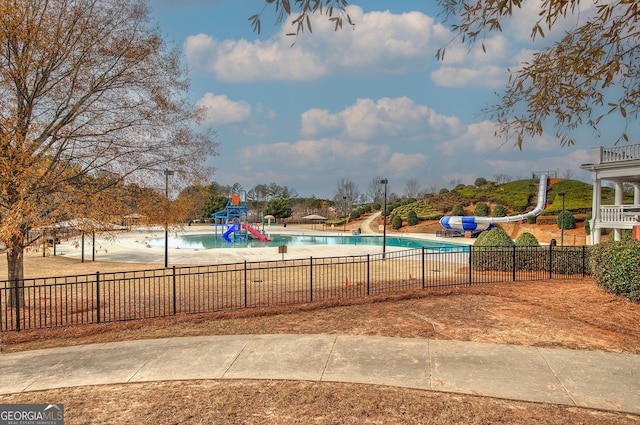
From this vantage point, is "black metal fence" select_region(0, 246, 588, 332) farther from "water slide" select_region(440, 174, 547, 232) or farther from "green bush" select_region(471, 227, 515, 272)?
"water slide" select_region(440, 174, 547, 232)

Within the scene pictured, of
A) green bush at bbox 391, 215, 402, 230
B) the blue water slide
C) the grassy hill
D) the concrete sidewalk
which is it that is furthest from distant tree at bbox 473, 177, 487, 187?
the concrete sidewalk

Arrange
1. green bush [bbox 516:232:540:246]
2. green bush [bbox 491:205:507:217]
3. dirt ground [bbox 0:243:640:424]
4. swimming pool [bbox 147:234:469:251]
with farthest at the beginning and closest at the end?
green bush [bbox 491:205:507:217] < swimming pool [bbox 147:234:469:251] < green bush [bbox 516:232:540:246] < dirt ground [bbox 0:243:640:424]

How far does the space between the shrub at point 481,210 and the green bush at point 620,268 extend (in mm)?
43180

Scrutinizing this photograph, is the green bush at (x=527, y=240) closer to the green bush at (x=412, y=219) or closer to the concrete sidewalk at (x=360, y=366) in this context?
the concrete sidewalk at (x=360, y=366)

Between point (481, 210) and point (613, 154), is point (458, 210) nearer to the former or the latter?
point (481, 210)

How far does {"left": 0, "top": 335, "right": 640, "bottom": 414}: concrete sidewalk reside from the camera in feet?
17.9

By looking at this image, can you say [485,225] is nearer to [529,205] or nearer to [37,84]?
[529,205]

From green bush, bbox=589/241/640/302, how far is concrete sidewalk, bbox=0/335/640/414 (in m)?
4.49

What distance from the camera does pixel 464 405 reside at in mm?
4910

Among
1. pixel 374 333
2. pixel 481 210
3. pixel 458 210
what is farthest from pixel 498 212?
pixel 374 333

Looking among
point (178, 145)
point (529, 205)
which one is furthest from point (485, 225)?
point (178, 145)

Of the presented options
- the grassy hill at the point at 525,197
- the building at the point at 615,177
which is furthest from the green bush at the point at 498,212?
the building at the point at 615,177

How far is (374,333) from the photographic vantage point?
797 centimetres

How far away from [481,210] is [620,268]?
146ft
